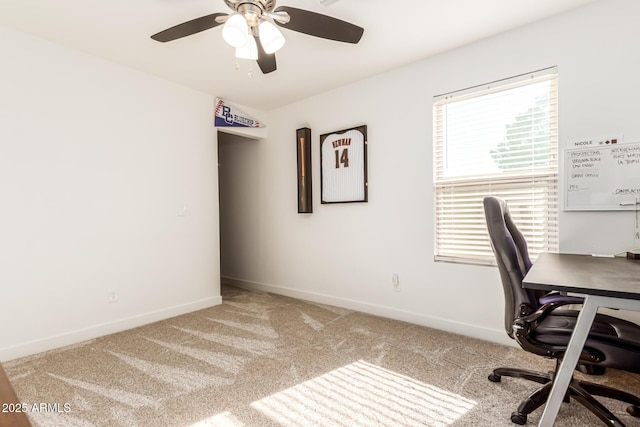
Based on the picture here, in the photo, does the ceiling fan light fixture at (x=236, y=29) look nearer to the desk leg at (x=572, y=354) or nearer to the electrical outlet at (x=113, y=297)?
the desk leg at (x=572, y=354)

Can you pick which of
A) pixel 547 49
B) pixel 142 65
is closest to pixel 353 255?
pixel 547 49

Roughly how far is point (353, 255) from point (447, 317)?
1151 mm

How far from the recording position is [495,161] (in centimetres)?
270

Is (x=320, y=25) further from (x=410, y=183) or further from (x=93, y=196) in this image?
(x=93, y=196)

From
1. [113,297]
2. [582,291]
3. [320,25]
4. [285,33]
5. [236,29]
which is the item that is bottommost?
[113,297]

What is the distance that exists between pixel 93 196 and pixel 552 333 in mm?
3500

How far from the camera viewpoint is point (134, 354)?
2.53 meters

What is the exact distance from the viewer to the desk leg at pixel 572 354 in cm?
124

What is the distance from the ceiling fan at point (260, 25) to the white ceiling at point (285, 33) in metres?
0.29

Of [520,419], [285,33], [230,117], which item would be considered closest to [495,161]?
[520,419]

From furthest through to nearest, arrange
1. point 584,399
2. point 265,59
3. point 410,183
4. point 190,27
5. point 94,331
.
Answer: point 410,183, point 94,331, point 265,59, point 190,27, point 584,399

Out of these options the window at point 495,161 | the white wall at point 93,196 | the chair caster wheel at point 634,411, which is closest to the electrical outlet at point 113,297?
the white wall at point 93,196

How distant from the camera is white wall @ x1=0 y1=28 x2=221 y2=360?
249 centimetres

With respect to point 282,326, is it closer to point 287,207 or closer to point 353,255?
point 353,255
